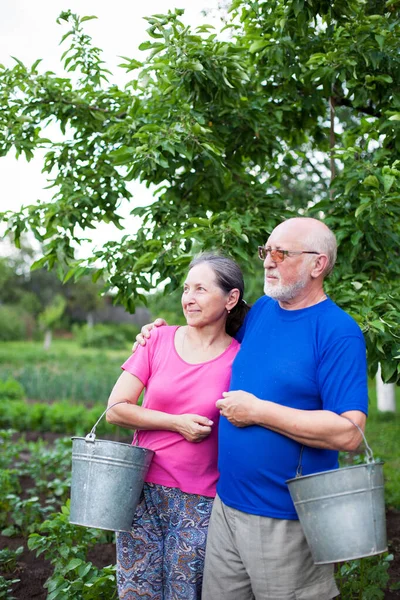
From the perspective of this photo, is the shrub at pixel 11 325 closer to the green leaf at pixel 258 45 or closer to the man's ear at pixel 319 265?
the green leaf at pixel 258 45

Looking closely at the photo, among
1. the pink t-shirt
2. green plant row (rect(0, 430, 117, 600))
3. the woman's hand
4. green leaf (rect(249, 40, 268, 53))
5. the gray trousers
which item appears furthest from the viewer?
green leaf (rect(249, 40, 268, 53))

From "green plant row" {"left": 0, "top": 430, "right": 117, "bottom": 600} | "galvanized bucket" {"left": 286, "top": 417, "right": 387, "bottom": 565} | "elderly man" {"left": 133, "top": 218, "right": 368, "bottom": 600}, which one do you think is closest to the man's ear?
"elderly man" {"left": 133, "top": 218, "right": 368, "bottom": 600}

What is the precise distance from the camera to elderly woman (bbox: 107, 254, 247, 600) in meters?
2.51

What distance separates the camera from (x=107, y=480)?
240 cm

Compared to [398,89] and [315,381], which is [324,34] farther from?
[315,381]

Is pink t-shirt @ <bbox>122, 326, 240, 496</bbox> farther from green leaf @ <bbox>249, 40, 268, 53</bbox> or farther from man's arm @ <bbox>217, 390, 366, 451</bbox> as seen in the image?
green leaf @ <bbox>249, 40, 268, 53</bbox>

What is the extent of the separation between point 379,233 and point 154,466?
171 centimetres

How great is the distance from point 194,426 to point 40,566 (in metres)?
2.35

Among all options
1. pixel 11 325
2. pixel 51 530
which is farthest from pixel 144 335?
pixel 11 325

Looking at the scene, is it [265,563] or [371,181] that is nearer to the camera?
[265,563]

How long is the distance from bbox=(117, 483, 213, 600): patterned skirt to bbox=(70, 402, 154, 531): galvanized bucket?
0.15m

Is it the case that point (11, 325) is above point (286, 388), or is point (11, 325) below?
above

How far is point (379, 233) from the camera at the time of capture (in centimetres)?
349

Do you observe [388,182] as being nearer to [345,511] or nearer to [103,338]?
[345,511]
